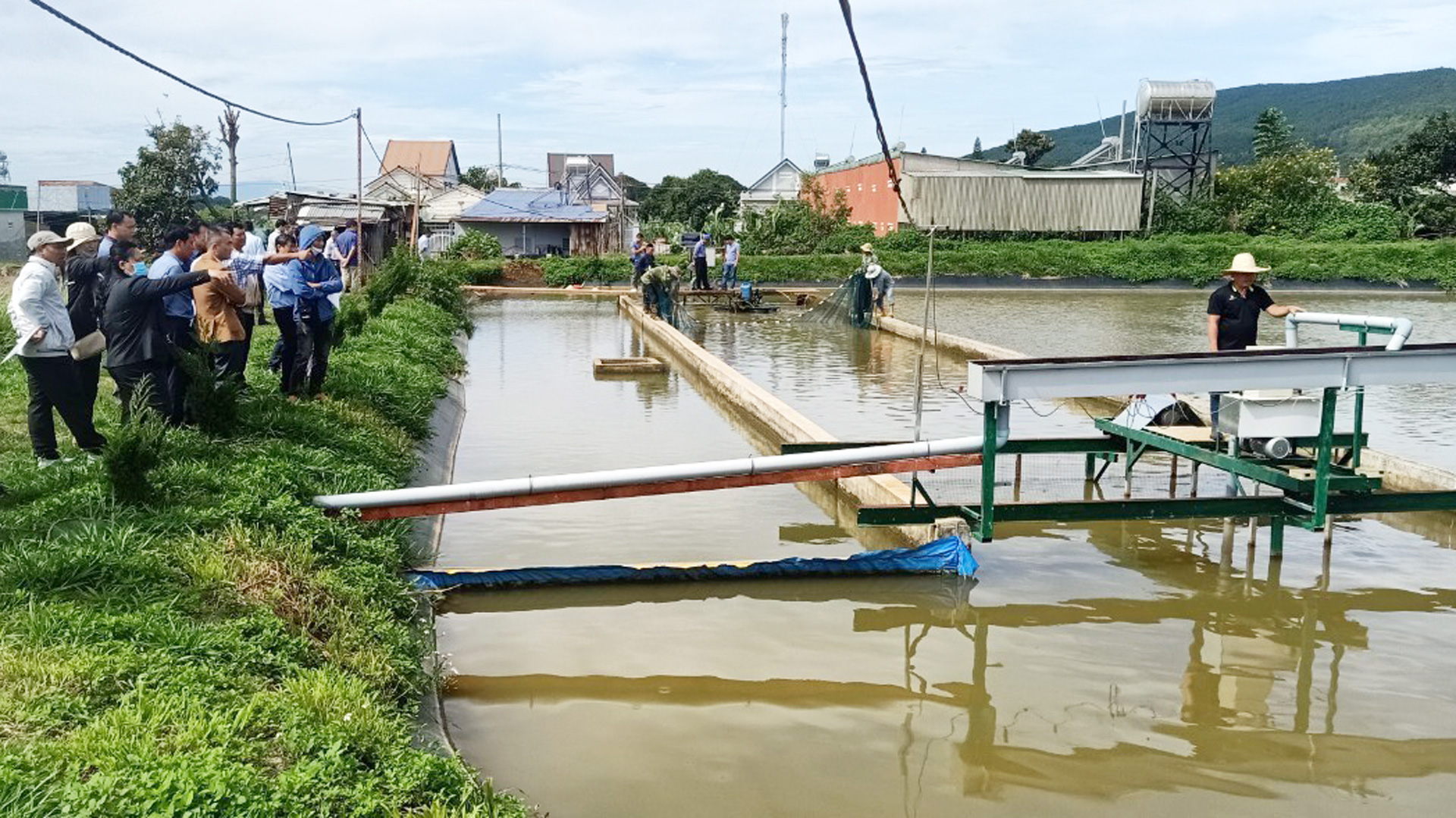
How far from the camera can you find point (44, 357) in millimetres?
6863

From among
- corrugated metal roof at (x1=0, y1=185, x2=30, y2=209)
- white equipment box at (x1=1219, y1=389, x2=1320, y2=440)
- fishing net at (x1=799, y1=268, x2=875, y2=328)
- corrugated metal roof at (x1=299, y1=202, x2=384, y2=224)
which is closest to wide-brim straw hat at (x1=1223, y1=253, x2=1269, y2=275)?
white equipment box at (x1=1219, y1=389, x2=1320, y2=440)

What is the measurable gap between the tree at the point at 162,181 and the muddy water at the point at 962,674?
93.7ft

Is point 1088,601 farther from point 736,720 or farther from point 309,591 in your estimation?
point 309,591

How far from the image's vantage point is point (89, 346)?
23.7 ft

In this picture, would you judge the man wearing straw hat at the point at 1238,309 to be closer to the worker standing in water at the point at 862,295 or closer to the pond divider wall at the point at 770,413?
A: the pond divider wall at the point at 770,413

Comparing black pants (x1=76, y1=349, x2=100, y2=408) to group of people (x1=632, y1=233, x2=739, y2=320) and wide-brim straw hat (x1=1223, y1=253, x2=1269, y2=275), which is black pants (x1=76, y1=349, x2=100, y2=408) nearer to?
wide-brim straw hat (x1=1223, y1=253, x2=1269, y2=275)

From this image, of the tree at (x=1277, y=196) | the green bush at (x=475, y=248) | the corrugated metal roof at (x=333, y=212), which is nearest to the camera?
the corrugated metal roof at (x=333, y=212)

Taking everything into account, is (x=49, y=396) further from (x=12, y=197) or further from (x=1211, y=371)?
(x=12, y=197)

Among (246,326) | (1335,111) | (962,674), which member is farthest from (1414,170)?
(1335,111)

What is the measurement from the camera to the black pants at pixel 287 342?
28.9 ft

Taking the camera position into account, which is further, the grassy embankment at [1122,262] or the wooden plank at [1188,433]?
the grassy embankment at [1122,262]

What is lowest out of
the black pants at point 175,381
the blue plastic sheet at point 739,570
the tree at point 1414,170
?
the blue plastic sheet at point 739,570

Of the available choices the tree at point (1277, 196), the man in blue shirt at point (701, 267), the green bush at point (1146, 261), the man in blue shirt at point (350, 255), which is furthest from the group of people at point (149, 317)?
the tree at point (1277, 196)

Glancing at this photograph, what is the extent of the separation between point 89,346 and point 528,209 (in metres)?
36.6
